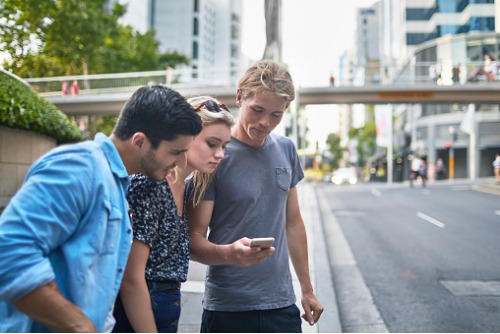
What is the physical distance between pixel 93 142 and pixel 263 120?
0.93m

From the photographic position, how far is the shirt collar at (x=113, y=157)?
1.42 metres

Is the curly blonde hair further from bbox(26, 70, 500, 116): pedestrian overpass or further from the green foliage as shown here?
bbox(26, 70, 500, 116): pedestrian overpass

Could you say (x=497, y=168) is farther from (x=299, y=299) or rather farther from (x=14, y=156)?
(x=299, y=299)

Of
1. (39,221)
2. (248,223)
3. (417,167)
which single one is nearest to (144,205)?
(39,221)

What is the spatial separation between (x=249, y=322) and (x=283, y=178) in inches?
25.8

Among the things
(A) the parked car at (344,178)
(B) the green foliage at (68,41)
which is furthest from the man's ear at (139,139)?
(A) the parked car at (344,178)

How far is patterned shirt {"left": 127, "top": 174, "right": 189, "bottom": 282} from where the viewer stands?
1630mm

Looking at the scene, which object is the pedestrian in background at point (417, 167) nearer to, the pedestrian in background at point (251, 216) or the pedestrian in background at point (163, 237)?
the pedestrian in background at point (251, 216)

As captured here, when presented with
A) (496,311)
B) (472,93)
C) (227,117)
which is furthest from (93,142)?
(472,93)

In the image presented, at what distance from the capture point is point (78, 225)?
130 centimetres

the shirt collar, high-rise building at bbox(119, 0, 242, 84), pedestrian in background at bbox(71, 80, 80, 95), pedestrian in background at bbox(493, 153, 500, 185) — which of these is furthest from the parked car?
the shirt collar

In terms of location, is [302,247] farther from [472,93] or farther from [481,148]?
[472,93]

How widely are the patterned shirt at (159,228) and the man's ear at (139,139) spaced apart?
0.60 feet

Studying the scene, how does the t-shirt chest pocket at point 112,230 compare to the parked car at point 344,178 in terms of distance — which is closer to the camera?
the t-shirt chest pocket at point 112,230
